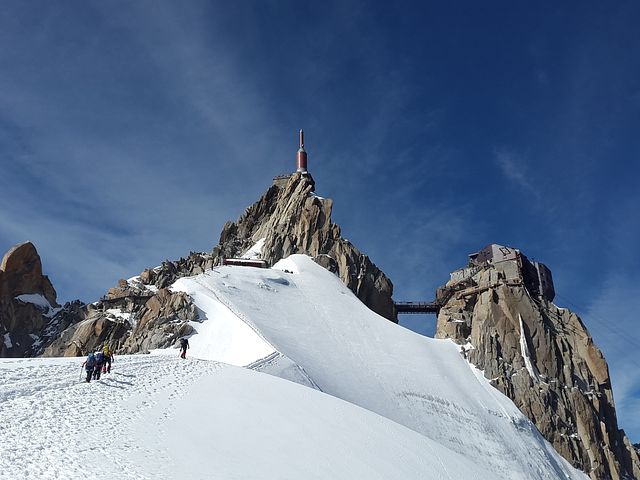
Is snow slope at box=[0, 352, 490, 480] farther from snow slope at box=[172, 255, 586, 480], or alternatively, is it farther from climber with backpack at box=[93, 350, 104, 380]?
snow slope at box=[172, 255, 586, 480]

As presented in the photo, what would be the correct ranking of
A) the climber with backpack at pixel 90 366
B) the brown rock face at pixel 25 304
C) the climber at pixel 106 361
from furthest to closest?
1. the brown rock face at pixel 25 304
2. the climber at pixel 106 361
3. the climber with backpack at pixel 90 366

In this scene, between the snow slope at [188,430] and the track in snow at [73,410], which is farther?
the snow slope at [188,430]

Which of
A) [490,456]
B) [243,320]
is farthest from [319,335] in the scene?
[490,456]

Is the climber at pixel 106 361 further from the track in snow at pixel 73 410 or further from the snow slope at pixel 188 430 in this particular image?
the snow slope at pixel 188 430

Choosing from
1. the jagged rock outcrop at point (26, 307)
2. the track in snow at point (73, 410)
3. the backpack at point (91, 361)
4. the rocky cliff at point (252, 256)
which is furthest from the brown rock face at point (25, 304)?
the backpack at point (91, 361)

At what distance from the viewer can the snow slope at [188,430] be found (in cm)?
1540

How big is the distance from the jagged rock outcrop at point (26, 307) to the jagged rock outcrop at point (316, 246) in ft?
94.8

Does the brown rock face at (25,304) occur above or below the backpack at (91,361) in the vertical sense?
above

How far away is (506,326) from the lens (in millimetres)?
73375

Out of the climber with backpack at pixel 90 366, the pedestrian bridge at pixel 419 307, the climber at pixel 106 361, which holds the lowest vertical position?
the climber with backpack at pixel 90 366

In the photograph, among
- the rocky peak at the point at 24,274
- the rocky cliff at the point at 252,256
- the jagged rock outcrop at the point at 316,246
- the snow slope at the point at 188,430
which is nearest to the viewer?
the snow slope at the point at 188,430

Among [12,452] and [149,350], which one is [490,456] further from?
[12,452]

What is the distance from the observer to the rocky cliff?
56531mm

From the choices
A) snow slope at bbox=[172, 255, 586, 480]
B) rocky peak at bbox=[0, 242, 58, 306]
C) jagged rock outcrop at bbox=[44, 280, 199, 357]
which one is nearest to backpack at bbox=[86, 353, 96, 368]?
snow slope at bbox=[172, 255, 586, 480]
